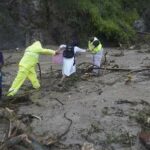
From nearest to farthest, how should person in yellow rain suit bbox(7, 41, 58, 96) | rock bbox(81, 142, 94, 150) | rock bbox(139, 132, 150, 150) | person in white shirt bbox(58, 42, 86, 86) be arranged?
1. rock bbox(81, 142, 94, 150)
2. rock bbox(139, 132, 150, 150)
3. person in yellow rain suit bbox(7, 41, 58, 96)
4. person in white shirt bbox(58, 42, 86, 86)

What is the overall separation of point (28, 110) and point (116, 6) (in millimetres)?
20620

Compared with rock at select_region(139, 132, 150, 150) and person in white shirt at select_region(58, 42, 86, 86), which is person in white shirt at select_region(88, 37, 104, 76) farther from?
rock at select_region(139, 132, 150, 150)

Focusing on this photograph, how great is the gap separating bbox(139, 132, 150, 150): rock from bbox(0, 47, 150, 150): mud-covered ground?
0.17 m

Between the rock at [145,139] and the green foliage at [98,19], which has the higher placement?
the green foliage at [98,19]

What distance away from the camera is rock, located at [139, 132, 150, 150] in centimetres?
1231

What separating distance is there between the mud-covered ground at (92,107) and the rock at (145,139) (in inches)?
6.7

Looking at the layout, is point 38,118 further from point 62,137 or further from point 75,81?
point 75,81

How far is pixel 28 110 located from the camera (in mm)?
15219

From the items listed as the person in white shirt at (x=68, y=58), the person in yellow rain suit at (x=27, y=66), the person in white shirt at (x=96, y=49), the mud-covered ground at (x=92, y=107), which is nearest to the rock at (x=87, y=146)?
the mud-covered ground at (x=92, y=107)

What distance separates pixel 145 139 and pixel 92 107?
317 cm

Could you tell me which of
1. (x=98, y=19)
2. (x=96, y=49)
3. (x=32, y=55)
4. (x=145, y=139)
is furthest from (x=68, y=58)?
(x=98, y=19)

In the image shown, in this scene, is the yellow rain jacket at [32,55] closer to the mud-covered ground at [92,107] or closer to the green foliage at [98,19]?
the mud-covered ground at [92,107]

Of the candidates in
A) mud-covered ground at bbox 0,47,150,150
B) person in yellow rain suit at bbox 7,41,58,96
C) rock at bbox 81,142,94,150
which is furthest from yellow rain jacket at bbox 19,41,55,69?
rock at bbox 81,142,94,150

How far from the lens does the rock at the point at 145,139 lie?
40.4 feet
